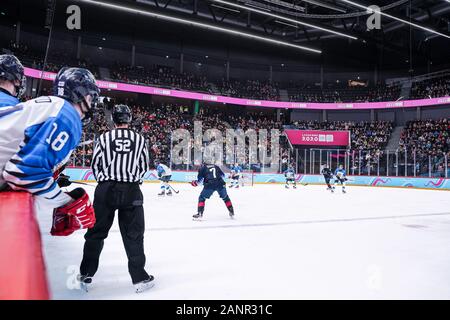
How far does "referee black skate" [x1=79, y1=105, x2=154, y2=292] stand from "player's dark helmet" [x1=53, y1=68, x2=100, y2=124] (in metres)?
0.81

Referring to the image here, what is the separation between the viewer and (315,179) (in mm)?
20516

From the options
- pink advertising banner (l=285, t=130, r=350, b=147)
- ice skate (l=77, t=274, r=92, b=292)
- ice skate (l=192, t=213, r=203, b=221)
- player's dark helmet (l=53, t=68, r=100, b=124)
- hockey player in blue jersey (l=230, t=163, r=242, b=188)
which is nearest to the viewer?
player's dark helmet (l=53, t=68, r=100, b=124)

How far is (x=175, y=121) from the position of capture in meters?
23.8

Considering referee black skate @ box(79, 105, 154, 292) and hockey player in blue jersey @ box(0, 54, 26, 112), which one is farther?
referee black skate @ box(79, 105, 154, 292)

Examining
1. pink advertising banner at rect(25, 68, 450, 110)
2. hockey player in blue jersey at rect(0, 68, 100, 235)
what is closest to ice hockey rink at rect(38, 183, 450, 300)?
hockey player in blue jersey at rect(0, 68, 100, 235)

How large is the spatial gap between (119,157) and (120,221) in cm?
51

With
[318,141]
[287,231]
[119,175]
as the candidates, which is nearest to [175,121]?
[318,141]

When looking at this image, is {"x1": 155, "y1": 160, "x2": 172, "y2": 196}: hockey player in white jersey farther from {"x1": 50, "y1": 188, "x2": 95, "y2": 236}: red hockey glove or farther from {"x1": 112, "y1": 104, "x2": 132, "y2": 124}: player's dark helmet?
{"x1": 50, "y1": 188, "x2": 95, "y2": 236}: red hockey glove

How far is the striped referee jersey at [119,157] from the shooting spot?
2.53 m

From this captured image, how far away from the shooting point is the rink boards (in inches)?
579

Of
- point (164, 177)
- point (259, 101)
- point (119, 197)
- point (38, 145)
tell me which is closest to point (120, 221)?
point (119, 197)

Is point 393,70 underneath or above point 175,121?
above

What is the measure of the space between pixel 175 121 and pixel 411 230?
66.3 feet
